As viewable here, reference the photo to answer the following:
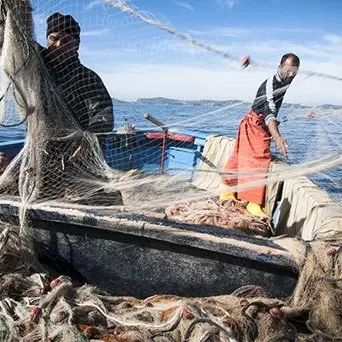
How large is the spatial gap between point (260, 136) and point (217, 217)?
1532 millimetres

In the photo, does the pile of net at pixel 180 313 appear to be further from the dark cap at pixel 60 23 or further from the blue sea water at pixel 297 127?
the dark cap at pixel 60 23

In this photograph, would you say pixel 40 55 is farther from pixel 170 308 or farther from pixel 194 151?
Result: pixel 194 151

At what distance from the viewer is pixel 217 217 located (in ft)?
15.1

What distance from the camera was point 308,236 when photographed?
4344mm

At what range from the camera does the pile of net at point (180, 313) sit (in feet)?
9.89

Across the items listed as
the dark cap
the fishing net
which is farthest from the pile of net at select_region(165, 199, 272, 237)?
the dark cap

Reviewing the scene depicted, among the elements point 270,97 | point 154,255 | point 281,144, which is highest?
point 270,97

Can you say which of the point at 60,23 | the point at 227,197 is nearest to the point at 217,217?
the point at 227,197

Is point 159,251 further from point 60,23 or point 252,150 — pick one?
point 252,150

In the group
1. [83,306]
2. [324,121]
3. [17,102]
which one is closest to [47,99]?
[17,102]

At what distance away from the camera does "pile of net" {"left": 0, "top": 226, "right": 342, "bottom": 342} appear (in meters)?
3.01

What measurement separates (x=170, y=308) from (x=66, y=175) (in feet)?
5.10

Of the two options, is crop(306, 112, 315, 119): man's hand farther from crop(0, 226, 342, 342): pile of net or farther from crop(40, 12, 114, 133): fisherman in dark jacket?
crop(40, 12, 114, 133): fisherman in dark jacket

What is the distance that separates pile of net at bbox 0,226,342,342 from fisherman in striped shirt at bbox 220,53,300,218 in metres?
1.77
